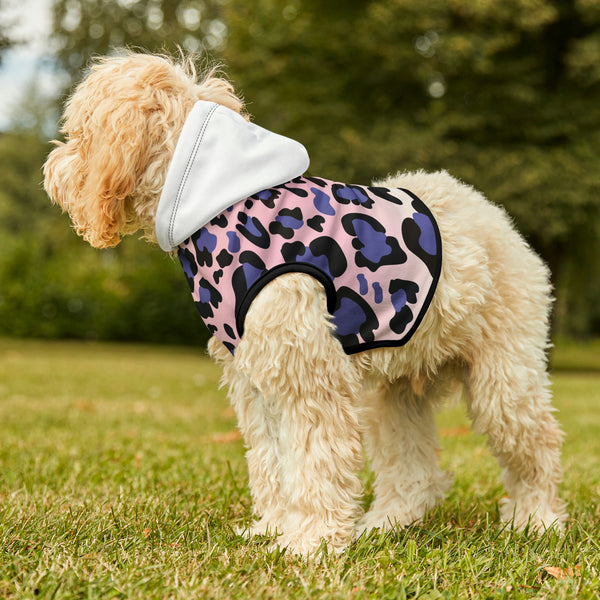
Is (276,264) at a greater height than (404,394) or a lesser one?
greater

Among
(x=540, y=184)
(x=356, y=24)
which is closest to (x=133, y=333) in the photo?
(x=356, y=24)

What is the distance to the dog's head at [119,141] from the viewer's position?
2697 millimetres

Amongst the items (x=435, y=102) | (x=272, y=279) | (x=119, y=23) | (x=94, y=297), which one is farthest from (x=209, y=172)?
(x=119, y=23)

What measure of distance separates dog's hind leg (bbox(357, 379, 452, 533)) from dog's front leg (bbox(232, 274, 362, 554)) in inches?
27.8

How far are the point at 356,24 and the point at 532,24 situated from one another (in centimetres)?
408

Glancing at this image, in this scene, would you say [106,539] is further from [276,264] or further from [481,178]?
[481,178]

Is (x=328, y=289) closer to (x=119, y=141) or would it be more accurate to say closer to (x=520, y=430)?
(x=119, y=141)

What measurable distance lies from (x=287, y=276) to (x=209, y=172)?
53cm

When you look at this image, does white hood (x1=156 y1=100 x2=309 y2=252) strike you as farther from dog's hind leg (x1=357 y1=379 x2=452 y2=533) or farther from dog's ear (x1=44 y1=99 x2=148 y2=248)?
dog's hind leg (x1=357 y1=379 x2=452 y2=533)

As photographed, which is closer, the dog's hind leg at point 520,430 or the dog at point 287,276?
the dog at point 287,276

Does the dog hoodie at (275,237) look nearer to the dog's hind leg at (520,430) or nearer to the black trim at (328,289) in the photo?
the black trim at (328,289)

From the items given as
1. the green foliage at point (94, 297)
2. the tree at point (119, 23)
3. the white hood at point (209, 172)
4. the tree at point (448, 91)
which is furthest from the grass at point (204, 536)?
the tree at point (119, 23)

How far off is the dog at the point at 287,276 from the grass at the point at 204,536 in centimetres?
26

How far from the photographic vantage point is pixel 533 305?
3.22 m
